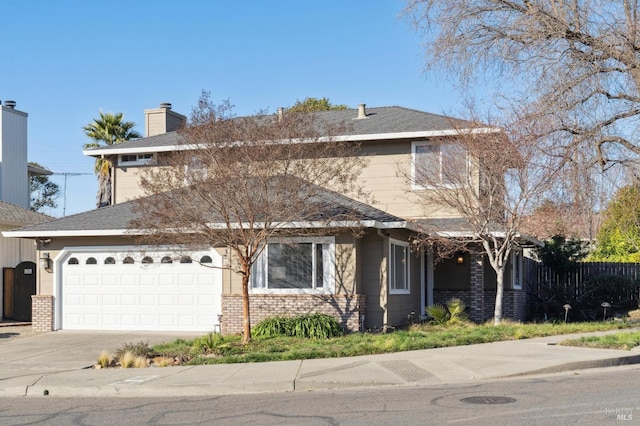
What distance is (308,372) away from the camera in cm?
1296

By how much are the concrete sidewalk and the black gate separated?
30.0 ft

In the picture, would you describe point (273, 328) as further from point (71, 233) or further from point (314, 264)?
point (71, 233)

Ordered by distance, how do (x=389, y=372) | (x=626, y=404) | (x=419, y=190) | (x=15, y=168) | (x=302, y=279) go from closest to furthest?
1. (x=626, y=404)
2. (x=389, y=372)
3. (x=302, y=279)
4. (x=419, y=190)
5. (x=15, y=168)

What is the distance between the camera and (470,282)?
75.9ft

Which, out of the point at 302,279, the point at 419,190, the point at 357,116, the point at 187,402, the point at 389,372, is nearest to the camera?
the point at 187,402

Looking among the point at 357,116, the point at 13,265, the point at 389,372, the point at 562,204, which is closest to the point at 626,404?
the point at 389,372

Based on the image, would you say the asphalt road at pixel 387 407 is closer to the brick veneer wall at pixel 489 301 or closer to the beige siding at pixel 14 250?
the brick veneer wall at pixel 489 301

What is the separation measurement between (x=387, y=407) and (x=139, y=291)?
41.2 ft

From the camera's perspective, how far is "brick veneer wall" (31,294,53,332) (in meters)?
21.4

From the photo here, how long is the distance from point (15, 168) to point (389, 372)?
78.4ft

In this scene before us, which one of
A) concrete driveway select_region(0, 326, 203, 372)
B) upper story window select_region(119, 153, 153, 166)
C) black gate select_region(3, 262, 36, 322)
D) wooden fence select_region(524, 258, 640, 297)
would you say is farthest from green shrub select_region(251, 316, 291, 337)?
wooden fence select_region(524, 258, 640, 297)

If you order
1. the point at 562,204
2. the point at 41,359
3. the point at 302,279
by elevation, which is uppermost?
the point at 562,204

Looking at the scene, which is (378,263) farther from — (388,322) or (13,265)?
(13,265)

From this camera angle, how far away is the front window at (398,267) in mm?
20562
